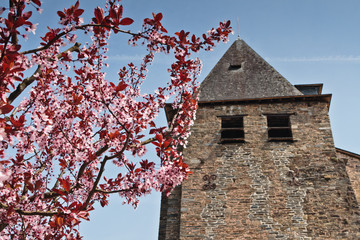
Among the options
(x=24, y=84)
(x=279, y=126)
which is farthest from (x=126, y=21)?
(x=279, y=126)

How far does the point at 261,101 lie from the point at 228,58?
3977mm

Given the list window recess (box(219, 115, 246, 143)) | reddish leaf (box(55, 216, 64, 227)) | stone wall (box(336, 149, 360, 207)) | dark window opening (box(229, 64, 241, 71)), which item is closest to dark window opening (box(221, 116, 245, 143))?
window recess (box(219, 115, 246, 143))

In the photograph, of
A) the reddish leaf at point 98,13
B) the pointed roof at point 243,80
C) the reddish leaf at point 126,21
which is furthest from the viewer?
the pointed roof at point 243,80

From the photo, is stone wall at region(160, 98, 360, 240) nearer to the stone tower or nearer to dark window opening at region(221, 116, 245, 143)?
the stone tower

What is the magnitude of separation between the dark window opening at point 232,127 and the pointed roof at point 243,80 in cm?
94

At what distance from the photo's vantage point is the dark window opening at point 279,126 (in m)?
12.3

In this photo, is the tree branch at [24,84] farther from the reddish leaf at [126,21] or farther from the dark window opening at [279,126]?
the dark window opening at [279,126]

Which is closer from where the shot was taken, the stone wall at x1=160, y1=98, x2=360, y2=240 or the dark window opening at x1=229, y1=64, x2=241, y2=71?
the stone wall at x1=160, y1=98, x2=360, y2=240

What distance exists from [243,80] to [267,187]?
526 cm

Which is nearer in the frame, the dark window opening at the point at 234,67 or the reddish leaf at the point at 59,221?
the reddish leaf at the point at 59,221

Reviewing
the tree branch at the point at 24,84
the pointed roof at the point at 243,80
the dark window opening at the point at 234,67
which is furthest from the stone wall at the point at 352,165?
the tree branch at the point at 24,84

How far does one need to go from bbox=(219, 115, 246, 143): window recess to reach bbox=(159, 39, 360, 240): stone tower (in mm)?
37

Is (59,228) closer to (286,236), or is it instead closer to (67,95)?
(67,95)

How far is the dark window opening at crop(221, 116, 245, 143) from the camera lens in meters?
12.5
